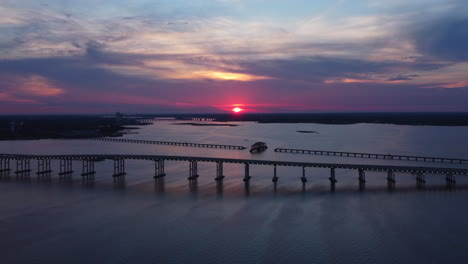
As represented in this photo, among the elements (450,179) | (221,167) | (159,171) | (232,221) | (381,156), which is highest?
(221,167)

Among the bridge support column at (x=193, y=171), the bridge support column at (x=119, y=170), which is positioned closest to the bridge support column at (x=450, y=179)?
the bridge support column at (x=193, y=171)

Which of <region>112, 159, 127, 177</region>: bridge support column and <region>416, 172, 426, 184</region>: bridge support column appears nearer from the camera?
<region>416, 172, 426, 184</region>: bridge support column

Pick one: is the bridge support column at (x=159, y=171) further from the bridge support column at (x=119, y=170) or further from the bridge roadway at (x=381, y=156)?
the bridge roadway at (x=381, y=156)

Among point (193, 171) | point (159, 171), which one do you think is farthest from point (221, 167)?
point (159, 171)

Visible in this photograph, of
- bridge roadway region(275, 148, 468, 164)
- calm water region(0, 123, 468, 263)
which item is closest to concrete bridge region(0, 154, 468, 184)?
calm water region(0, 123, 468, 263)

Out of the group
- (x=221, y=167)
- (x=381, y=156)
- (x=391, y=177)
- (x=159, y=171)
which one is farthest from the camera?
(x=381, y=156)

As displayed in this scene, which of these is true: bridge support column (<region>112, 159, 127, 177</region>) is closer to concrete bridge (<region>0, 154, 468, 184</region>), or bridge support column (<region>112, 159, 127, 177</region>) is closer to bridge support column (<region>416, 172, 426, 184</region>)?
concrete bridge (<region>0, 154, 468, 184</region>)

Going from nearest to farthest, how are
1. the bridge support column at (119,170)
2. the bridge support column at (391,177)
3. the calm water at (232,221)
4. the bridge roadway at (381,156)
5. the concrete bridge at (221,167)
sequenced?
the calm water at (232,221) → the concrete bridge at (221,167) → the bridge support column at (391,177) → the bridge support column at (119,170) → the bridge roadway at (381,156)

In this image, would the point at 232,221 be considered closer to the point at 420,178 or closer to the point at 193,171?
the point at 193,171

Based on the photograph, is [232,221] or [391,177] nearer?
[232,221]
